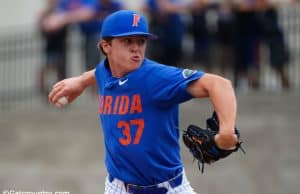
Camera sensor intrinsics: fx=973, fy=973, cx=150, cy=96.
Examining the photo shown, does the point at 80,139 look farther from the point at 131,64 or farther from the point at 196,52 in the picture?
the point at 131,64

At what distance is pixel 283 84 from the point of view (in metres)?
12.2

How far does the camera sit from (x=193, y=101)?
12.5m

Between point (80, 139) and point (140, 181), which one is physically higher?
point (140, 181)

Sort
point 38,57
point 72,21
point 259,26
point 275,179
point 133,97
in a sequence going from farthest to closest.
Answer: point 38,57 → point 72,21 → point 259,26 → point 275,179 → point 133,97

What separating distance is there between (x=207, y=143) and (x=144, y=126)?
0.52 metres

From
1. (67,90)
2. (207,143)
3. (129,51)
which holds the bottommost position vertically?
(207,143)

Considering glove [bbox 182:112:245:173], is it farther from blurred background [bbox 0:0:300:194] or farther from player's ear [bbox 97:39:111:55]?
blurred background [bbox 0:0:300:194]

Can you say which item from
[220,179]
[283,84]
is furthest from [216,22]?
[220,179]

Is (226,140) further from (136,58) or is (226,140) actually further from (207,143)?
(136,58)

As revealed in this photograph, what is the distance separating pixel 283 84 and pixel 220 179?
1.70 metres

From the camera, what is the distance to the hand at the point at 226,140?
17.9 feet

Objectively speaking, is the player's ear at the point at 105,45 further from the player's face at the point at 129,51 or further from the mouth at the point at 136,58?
the mouth at the point at 136,58

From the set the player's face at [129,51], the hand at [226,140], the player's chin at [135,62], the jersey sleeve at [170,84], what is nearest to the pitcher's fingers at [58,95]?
the player's face at [129,51]

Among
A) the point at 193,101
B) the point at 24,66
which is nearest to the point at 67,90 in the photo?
the point at 193,101
